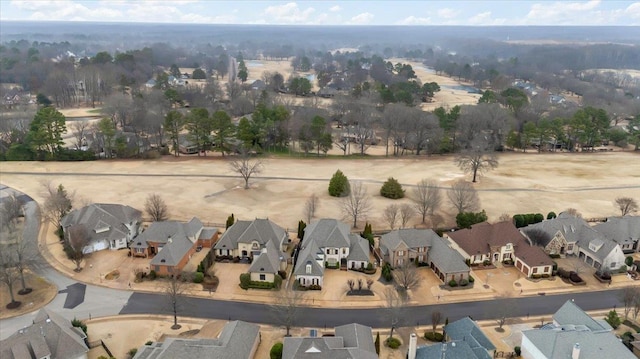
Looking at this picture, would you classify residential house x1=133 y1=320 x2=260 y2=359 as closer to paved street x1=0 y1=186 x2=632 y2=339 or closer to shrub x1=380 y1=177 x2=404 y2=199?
paved street x1=0 y1=186 x2=632 y2=339

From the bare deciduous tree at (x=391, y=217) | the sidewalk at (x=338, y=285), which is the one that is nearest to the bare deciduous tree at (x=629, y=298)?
the sidewalk at (x=338, y=285)

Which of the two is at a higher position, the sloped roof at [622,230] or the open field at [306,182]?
the sloped roof at [622,230]

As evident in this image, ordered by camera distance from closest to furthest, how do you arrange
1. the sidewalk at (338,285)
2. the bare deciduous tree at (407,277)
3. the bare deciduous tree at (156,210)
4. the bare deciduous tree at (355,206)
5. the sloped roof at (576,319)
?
the sloped roof at (576,319) < the sidewalk at (338,285) < the bare deciduous tree at (407,277) < the bare deciduous tree at (156,210) < the bare deciduous tree at (355,206)

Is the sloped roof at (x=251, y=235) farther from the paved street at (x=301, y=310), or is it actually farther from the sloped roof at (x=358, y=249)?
the paved street at (x=301, y=310)

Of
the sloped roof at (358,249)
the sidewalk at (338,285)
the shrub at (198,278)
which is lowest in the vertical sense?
the sidewalk at (338,285)

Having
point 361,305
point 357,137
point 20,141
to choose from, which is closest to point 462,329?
point 361,305

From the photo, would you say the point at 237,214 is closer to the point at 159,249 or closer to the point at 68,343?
the point at 159,249

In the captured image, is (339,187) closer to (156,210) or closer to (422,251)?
(422,251)

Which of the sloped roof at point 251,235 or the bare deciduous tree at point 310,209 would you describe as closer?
the sloped roof at point 251,235

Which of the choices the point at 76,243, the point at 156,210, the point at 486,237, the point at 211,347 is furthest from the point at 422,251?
the point at 76,243
